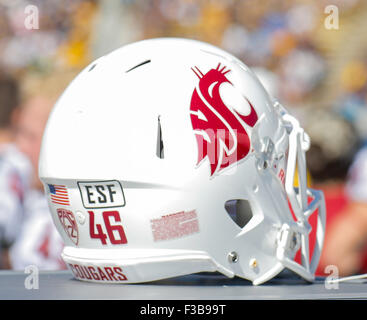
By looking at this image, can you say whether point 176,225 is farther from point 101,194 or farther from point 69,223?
point 69,223

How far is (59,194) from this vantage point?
7.22 feet

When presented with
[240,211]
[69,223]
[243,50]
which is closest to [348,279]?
[240,211]

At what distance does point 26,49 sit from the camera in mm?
5020

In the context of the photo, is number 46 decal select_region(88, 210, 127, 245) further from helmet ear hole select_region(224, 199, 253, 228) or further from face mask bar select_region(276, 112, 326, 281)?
face mask bar select_region(276, 112, 326, 281)

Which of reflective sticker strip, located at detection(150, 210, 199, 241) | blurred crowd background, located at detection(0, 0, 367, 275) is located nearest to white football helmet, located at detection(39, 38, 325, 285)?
reflective sticker strip, located at detection(150, 210, 199, 241)

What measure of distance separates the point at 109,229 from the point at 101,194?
10cm

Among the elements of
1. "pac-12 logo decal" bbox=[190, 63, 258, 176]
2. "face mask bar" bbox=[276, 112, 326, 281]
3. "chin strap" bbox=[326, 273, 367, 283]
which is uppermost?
"pac-12 logo decal" bbox=[190, 63, 258, 176]

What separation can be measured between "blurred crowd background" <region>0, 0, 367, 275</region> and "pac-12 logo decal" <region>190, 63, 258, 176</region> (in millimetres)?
2474

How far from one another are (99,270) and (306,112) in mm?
2842

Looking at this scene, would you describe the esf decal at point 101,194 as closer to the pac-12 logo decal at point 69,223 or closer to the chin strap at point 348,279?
the pac-12 logo decal at point 69,223

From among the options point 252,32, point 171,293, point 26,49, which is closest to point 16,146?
point 26,49

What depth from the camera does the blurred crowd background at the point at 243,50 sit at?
4613mm

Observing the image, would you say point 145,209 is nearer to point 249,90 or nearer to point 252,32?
point 249,90

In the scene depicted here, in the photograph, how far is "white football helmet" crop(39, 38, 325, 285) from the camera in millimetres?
2053
